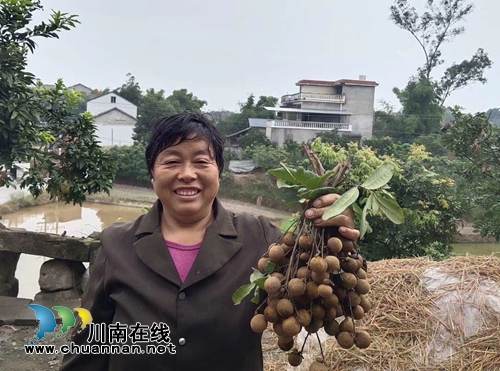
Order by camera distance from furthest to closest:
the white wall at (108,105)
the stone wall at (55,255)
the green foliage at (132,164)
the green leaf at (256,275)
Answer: the white wall at (108,105) < the green foliage at (132,164) < the stone wall at (55,255) < the green leaf at (256,275)

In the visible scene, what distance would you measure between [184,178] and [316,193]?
34cm

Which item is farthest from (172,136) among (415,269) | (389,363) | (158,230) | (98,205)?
(98,205)

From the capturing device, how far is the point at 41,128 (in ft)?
11.0

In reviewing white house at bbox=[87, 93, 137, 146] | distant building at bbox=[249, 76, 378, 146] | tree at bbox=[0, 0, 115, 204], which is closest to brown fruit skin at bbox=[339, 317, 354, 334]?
tree at bbox=[0, 0, 115, 204]

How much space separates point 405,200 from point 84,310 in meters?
4.30

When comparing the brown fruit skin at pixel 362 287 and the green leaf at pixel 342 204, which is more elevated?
the green leaf at pixel 342 204

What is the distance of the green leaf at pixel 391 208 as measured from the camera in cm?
112

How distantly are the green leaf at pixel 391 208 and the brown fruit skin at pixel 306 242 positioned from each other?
0.68 ft

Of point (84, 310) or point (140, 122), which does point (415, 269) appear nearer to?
point (84, 310)

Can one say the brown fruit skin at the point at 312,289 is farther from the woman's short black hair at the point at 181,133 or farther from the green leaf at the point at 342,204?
the woman's short black hair at the point at 181,133

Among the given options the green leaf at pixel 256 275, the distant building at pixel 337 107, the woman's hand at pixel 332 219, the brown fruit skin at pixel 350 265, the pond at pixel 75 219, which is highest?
the distant building at pixel 337 107

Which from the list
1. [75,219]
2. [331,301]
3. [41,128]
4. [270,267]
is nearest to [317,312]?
[331,301]

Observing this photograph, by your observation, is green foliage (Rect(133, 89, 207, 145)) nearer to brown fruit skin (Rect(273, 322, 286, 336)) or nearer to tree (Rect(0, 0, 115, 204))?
tree (Rect(0, 0, 115, 204))

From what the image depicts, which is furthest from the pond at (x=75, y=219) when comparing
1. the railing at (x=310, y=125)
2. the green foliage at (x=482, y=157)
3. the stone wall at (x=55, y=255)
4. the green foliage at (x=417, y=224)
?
the railing at (x=310, y=125)
